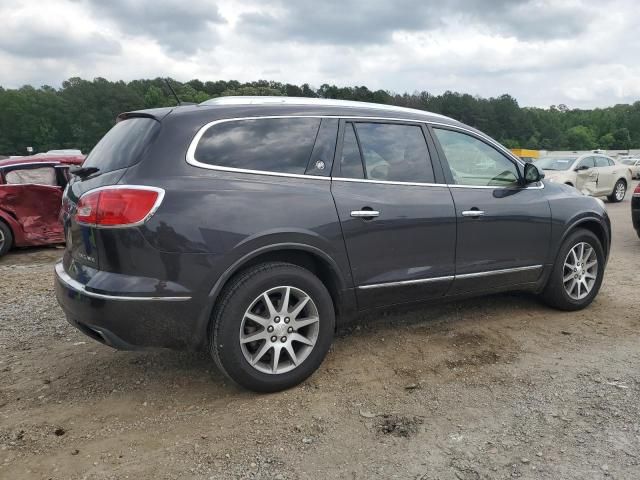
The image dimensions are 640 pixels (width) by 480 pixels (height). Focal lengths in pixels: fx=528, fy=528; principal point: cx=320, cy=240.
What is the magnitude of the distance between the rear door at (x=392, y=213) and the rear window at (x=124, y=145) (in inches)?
47.1

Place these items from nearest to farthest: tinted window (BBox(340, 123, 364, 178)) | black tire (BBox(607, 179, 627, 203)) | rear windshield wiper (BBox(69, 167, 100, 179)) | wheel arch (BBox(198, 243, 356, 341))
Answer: wheel arch (BBox(198, 243, 356, 341))
rear windshield wiper (BBox(69, 167, 100, 179))
tinted window (BBox(340, 123, 364, 178))
black tire (BBox(607, 179, 627, 203))

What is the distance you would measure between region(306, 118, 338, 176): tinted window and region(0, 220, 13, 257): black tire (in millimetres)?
6780

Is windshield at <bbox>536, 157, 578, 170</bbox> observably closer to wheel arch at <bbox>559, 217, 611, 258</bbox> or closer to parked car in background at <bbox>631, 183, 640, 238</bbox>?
parked car in background at <bbox>631, 183, 640, 238</bbox>

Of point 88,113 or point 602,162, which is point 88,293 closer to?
point 602,162

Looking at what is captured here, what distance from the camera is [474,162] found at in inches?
168

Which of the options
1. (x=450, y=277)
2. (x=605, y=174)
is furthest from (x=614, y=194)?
(x=450, y=277)

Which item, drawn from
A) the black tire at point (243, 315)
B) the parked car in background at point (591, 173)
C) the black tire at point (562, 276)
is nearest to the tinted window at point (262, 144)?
the black tire at point (243, 315)

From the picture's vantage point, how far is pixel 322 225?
332 centimetres

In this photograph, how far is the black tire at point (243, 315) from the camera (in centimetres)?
305

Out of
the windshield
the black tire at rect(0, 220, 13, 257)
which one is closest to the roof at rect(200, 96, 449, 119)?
the black tire at rect(0, 220, 13, 257)

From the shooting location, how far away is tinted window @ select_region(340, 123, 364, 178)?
3.54m

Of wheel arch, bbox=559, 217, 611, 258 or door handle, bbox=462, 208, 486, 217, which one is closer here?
door handle, bbox=462, 208, 486, 217

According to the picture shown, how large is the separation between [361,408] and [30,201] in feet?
24.2

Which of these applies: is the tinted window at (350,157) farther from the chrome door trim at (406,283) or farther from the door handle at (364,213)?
the chrome door trim at (406,283)
